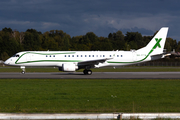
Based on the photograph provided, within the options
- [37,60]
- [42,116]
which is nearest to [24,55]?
[37,60]

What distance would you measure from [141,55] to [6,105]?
3023cm

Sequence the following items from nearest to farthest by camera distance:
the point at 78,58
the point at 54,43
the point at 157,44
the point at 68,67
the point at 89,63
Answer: the point at 68,67 < the point at 89,63 < the point at 78,58 < the point at 157,44 < the point at 54,43

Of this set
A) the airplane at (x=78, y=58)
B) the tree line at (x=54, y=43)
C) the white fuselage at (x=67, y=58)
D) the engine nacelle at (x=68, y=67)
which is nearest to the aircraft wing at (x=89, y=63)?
the airplane at (x=78, y=58)

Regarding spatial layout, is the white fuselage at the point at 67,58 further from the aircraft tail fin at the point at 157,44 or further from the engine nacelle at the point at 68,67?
the engine nacelle at the point at 68,67

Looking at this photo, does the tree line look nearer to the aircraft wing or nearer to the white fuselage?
the white fuselage

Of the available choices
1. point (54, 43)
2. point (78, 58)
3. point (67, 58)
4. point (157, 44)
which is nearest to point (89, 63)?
point (78, 58)

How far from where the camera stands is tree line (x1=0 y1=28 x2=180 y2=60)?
330 ft

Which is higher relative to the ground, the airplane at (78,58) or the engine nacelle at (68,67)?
the airplane at (78,58)

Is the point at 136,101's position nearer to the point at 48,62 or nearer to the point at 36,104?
the point at 36,104

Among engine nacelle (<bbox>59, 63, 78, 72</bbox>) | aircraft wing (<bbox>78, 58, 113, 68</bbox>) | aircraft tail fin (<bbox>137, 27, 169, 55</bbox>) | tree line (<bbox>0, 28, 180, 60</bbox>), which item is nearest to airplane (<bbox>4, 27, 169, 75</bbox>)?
aircraft wing (<bbox>78, 58, 113, 68</bbox>)

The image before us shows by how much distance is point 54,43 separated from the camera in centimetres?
10988

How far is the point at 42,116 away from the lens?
891 centimetres

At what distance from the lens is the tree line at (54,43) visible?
100 m

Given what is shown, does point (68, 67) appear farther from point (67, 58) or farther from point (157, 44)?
point (157, 44)
